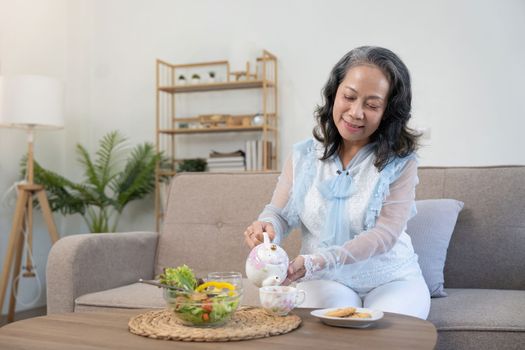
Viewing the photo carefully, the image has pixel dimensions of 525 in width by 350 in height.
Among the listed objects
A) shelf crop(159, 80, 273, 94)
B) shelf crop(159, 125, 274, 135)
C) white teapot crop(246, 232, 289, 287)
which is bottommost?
white teapot crop(246, 232, 289, 287)

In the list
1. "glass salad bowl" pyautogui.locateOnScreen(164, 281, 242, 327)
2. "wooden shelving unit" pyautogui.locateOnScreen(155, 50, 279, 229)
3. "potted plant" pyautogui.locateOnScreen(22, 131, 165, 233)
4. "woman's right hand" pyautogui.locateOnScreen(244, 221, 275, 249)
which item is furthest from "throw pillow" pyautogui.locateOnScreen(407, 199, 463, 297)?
"potted plant" pyautogui.locateOnScreen(22, 131, 165, 233)

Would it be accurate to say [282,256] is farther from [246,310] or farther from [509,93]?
[509,93]

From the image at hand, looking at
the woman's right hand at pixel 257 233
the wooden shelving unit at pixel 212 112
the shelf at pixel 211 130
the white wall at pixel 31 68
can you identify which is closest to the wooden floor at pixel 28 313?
the white wall at pixel 31 68

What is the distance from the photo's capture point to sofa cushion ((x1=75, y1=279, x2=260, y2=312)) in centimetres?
207

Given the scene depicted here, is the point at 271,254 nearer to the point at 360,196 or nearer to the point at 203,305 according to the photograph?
the point at 203,305

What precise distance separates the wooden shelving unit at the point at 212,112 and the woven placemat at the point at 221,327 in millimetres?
2893

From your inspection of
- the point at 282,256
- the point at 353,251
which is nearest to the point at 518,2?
the point at 353,251

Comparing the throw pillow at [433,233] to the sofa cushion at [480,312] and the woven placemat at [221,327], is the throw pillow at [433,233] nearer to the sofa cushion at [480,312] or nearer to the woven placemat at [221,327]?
the sofa cushion at [480,312]

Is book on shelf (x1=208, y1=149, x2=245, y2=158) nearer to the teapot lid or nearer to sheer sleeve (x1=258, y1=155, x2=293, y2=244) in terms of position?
sheer sleeve (x1=258, y1=155, x2=293, y2=244)

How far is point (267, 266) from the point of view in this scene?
4.65ft

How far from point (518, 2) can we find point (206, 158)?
2.32 meters

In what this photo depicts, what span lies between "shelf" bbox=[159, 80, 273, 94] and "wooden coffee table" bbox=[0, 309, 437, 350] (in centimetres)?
308

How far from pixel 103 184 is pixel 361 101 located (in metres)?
2.98

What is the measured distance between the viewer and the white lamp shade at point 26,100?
366cm
